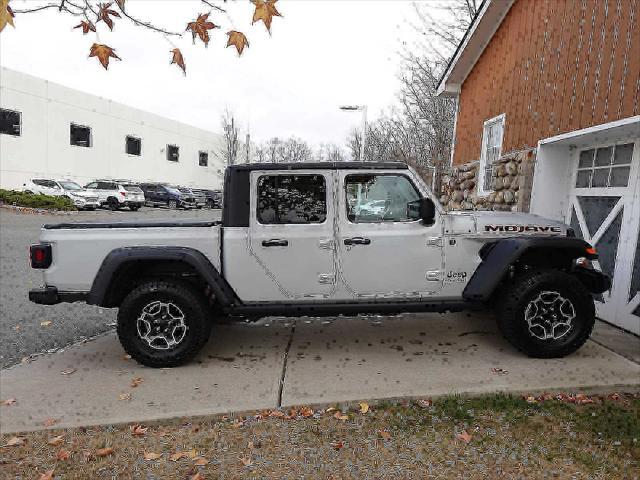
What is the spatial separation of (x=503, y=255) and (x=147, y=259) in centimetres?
347

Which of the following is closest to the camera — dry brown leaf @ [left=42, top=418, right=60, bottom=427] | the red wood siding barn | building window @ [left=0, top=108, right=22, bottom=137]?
dry brown leaf @ [left=42, top=418, right=60, bottom=427]

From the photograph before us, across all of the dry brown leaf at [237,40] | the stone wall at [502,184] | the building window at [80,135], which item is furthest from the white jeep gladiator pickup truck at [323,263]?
the building window at [80,135]

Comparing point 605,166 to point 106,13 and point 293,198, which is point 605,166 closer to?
point 293,198

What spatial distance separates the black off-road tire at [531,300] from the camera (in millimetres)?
4246

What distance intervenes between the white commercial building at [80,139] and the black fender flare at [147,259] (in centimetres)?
2788

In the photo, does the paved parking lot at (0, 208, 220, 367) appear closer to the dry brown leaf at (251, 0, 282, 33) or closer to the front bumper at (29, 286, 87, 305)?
the front bumper at (29, 286, 87, 305)

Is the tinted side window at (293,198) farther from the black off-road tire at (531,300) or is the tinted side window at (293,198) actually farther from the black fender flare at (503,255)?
the black off-road tire at (531,300)

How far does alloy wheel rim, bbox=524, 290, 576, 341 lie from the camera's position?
4.30 metres

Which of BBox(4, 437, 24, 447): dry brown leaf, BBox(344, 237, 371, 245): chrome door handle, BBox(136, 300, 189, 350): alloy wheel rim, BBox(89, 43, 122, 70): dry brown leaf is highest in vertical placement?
BBox(89, 43, 122, 70): dry brown leaf

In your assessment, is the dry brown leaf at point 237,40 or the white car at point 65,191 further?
the white car at point 65,191

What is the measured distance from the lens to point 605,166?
5.82 metres

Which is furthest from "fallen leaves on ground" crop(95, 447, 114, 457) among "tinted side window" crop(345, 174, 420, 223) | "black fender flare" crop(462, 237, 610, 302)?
"black fender flare" crop(462, 237, 610, 302)

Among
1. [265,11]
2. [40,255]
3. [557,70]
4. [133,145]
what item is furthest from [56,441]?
[133,145]

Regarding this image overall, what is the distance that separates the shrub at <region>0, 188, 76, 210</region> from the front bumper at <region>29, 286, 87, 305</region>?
71.4 feet
